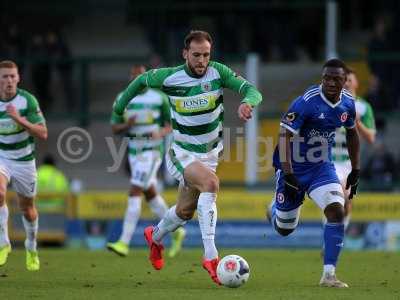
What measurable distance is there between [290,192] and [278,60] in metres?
12.5

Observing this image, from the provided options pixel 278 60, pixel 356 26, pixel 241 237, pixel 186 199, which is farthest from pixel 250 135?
pixel 186 199

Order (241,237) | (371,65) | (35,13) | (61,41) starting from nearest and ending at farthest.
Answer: (241,237) < (371,65) < (61,41) < (35,13)

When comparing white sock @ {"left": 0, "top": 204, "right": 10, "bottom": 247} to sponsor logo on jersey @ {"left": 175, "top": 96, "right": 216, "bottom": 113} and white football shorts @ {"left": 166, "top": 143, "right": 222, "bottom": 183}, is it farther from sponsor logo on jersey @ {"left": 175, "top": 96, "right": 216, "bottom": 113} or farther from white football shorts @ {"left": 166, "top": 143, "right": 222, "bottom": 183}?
sponsor logo on jersey @ {"left": 175, "top": 96, "right": 216, "bottom": 113}

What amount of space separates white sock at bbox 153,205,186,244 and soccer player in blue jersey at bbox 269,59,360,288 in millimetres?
1185

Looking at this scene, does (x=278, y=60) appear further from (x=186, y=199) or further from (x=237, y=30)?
(x=186, y=199)

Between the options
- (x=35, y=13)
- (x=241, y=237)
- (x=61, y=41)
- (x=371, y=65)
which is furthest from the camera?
(x=35, y=13)

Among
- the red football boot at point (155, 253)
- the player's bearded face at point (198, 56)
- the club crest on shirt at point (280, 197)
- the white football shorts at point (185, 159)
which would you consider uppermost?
the player's bearded face at point (198, 56)

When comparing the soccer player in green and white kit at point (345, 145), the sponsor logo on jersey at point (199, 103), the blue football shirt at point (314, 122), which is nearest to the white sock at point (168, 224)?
the sponsor logo on jersey at point (199, 103)

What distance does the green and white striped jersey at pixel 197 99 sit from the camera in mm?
11602

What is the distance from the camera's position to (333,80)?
1112 centimetres

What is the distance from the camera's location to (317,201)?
1134cm

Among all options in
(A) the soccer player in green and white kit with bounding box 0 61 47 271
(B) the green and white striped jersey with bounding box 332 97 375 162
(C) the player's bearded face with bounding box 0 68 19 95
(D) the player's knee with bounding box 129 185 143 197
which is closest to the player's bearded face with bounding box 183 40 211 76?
(A) the soccer player in green and white kit with bounding box 0 61 47 271

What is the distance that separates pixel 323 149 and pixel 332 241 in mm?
1086

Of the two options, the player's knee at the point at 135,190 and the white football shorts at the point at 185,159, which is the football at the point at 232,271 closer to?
the white football shorts at the point at 185,159
